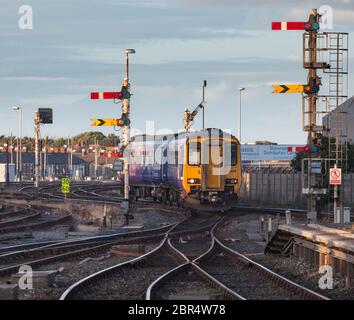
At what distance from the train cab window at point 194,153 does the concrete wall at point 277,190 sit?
9.92 meters

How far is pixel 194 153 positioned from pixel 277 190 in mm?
14941

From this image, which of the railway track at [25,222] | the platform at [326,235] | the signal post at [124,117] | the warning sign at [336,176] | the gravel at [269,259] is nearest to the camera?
the gravel at [269,259]

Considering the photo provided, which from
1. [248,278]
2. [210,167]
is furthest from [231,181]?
[248,278]

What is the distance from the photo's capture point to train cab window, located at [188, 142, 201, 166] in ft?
119

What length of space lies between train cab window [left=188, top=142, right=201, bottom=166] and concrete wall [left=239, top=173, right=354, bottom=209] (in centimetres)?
992

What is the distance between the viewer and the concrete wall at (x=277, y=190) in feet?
143

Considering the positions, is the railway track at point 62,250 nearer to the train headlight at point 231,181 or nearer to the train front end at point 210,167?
the train front end at point 210,167

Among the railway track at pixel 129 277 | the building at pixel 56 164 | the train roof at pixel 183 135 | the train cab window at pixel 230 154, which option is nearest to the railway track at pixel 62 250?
the railway track at pixel 129 277

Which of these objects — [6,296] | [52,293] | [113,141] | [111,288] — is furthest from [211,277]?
[113,141]

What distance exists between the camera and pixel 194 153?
119 ft

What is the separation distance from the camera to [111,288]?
15859mm
